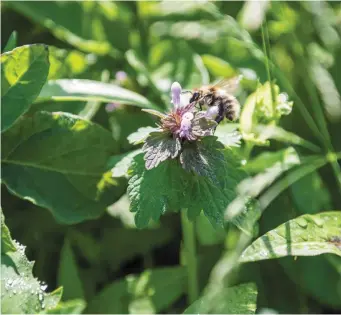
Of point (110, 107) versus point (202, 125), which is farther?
point (110, 107)

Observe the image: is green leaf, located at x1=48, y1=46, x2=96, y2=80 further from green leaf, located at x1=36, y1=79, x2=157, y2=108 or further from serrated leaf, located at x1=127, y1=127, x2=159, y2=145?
serrated leaf, located at x1=127, y1=127, x2=159, y2=145

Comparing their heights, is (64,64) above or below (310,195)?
above

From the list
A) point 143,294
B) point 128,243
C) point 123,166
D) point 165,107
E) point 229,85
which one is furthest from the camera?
point 128,243

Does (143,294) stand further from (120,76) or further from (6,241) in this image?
(120,76)

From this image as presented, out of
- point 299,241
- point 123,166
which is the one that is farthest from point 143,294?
point 299,241

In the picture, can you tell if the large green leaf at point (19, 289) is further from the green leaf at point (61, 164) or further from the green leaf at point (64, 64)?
the green leaf at point (64, 64)
